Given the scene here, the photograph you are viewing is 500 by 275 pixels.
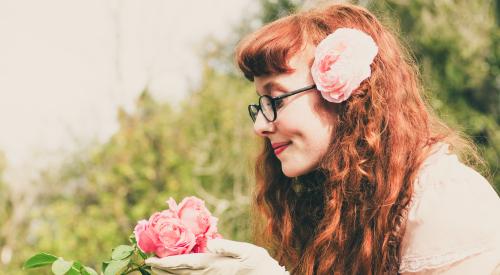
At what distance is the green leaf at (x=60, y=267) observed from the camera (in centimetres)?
167

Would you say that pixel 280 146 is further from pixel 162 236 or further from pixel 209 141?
pixel 209 141

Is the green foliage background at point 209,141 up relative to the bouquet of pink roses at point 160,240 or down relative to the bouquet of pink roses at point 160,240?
down

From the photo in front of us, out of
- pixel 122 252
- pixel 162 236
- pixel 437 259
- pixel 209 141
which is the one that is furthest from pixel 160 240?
pixel 209 141

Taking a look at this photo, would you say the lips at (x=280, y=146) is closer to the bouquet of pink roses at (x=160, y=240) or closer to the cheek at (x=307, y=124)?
the cheek at (x=307, y=124)

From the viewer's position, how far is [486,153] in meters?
6.73

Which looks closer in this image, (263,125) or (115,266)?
(115,266)

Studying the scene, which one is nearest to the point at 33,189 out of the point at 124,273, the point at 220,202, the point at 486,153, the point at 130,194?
the point at 130,194

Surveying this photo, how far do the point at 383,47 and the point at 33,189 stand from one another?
25.7ft

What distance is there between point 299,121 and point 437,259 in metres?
0.61

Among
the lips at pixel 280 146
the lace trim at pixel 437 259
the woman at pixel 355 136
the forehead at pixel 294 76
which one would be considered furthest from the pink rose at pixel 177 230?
the lace trim at pixel 437 259

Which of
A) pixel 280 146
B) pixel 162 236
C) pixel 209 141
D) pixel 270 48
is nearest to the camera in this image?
pixel 162 236

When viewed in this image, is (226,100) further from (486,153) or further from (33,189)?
(33,189)

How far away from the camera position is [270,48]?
203 cm

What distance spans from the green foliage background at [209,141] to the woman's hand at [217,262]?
4713 mm
